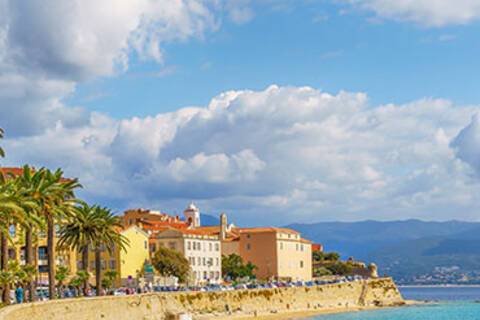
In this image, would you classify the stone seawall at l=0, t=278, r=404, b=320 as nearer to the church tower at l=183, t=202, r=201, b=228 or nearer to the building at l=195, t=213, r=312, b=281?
the building at l=195, t=213, r=312, b=281

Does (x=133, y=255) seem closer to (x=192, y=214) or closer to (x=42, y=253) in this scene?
(x=42, y=253)

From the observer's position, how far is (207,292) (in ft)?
278

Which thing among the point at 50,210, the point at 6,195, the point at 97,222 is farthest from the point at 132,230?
the point at 6,195

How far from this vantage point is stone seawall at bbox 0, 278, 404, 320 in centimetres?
4921

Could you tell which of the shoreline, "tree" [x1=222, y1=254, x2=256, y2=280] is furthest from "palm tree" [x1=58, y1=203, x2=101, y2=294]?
"tree" [x1=222, y1=254, x2=256, y2=280]

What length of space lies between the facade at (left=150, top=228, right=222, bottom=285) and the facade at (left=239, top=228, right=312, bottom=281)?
995cm

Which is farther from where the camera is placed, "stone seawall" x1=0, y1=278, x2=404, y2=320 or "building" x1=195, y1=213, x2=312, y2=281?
"building" x1=195, y1=213, x2=312, y2=281

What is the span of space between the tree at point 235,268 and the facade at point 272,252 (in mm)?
4417

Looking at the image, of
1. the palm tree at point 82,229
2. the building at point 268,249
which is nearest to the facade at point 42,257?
the palm tree at point 82,229

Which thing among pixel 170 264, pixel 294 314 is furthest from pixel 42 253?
pixel 294 314

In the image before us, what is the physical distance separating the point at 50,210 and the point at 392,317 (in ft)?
168

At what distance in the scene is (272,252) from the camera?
135 meters

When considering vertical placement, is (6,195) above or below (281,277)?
above

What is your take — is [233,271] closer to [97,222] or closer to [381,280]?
[381,280]
